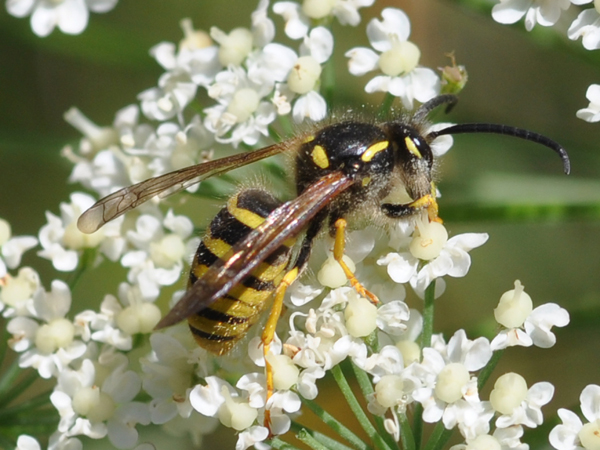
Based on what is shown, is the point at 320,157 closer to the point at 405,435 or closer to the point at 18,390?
the point at 405,435

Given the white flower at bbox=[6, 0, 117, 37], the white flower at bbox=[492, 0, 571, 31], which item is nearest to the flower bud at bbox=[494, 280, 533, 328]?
the white flower at bbox=[492, 0, 571, 31]

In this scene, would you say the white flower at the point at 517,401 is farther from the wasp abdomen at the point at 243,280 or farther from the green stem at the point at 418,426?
the wasp abdomen at the point at 243,280

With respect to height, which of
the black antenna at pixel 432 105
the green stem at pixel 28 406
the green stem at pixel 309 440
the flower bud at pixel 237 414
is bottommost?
the green stem at pixel 28 406

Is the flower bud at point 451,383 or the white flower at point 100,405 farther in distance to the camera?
the white flower at point 100,405

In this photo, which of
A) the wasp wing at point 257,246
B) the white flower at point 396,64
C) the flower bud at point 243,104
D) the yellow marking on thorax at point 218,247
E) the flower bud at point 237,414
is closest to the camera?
the wasp wing at point 257,246

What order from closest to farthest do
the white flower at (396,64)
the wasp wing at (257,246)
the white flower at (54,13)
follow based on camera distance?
Result: 1. the wasp wing at (257,246)
2. the white flower at (396,64)
3. the white flower at (54,13)

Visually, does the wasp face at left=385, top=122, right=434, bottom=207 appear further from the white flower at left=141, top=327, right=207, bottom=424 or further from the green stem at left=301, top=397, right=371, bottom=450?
the white flower at left=141, top=327, right=207, bottom=424

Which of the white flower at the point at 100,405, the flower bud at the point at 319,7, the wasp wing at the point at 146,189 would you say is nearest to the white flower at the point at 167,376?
the white flower at the point at 100,405

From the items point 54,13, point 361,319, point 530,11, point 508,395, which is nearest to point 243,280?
point 361,319

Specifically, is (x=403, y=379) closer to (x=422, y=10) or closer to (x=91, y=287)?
(x=91, y=287)
